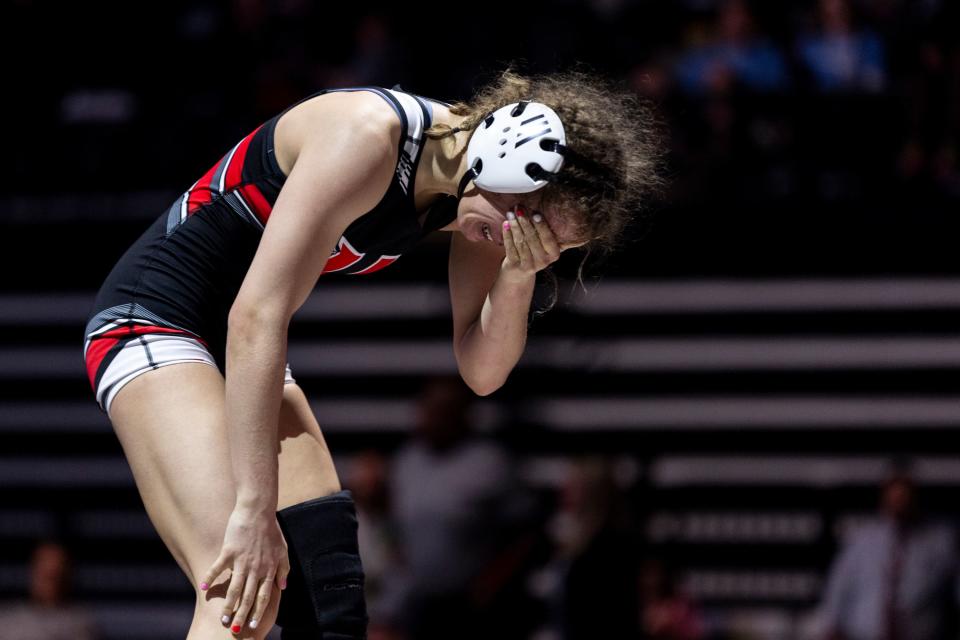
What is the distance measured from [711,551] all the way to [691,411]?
28.9 inches

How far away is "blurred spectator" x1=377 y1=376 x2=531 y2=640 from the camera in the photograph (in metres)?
5.32

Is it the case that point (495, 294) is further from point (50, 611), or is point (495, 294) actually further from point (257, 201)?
point (50, 611)

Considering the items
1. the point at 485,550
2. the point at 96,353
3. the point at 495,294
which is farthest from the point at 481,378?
the point at 485,550

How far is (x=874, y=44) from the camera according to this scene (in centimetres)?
661

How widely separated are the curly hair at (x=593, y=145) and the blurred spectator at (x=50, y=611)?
4131 millimetres

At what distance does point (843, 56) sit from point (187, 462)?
496 centimetres

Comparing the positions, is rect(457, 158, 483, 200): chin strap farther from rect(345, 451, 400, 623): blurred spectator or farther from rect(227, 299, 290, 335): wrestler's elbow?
rect(345, 451, 400, 623): blurred spectator

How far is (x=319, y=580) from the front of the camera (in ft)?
8.65

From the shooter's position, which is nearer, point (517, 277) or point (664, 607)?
point (517, 277)

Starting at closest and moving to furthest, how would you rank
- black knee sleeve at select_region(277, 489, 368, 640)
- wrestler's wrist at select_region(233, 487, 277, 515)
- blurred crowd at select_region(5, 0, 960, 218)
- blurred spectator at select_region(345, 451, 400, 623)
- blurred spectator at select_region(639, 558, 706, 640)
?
1. wrestler's wrist at select_region(233, 487, 277, 515)
2. black knee sleeve at select_region(277, 489, 368, 640)
3. blurred spectator at select_region(345, 451, 400, 623)
4. blurred spectator at select_region(639, 558, 706, 640)
5. blurred crowd at select_region(5, 0, 960, 218)

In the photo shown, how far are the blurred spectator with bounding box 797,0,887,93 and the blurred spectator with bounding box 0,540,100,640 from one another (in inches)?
161

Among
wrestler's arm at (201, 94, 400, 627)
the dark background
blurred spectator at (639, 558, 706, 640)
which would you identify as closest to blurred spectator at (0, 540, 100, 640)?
the dark background

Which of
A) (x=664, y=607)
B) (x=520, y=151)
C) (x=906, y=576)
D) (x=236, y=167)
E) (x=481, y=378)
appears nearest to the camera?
(x=520, y=151)

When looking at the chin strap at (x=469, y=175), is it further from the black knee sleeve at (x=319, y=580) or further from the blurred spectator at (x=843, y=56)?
the blurred spectator at (x=843, y=56)
